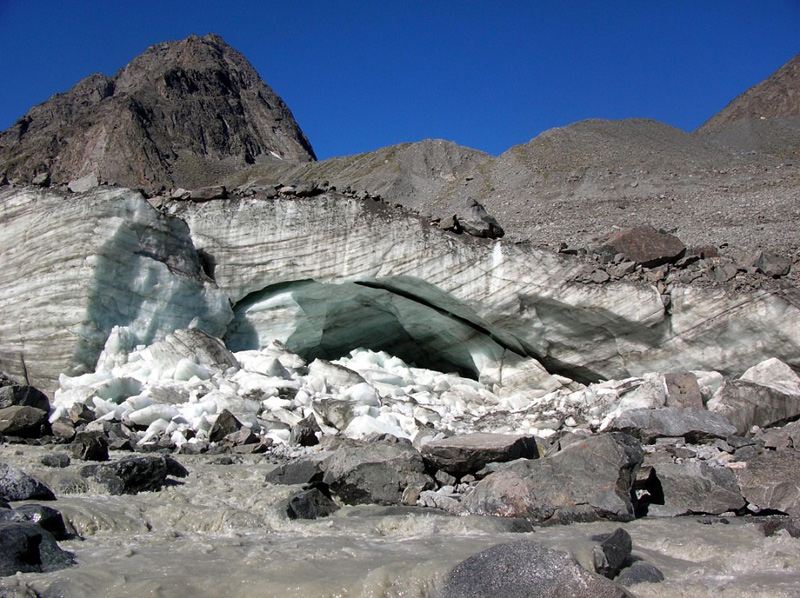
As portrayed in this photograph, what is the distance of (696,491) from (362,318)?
27.4 feet

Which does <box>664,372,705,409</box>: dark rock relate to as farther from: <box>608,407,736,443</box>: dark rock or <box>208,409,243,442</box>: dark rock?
<box>208,409,243,442</box>: dark rock

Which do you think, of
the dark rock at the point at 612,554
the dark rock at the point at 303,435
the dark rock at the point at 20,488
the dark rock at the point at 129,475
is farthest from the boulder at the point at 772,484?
the dark rock at the point at 20,488

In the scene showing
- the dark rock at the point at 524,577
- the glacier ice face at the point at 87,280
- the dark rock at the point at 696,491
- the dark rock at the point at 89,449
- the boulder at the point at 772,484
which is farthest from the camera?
the glacier ice face at the point at 87,280

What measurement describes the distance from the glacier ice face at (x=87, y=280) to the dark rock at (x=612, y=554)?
918cm

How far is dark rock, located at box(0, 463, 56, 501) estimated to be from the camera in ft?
18.4

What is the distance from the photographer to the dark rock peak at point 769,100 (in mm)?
82500

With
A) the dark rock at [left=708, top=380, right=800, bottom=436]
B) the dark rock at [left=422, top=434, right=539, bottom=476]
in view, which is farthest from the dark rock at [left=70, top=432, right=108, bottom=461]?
the dark rock at [left=708, top=380, right=800, bottom=436]

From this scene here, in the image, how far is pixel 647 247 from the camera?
13344 mm

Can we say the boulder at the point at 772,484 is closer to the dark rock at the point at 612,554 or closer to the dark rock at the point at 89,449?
the dark rock at the point at 612,554

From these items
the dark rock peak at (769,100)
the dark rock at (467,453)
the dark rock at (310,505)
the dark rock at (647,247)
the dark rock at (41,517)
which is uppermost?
the dark rock peak at (769,100)

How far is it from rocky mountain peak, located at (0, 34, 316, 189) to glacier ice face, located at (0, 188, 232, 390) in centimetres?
5498

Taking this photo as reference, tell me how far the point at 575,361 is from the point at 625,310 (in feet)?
4.51

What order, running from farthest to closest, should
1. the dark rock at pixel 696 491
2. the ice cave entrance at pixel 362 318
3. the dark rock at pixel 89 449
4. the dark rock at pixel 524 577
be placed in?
the ice cave entrance at pixel 362 318
the dark rock at pixel 89 449
the dark rock at pixel 696 491
the dark rock at pixel 524 577

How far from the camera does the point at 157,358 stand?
37.0ft
